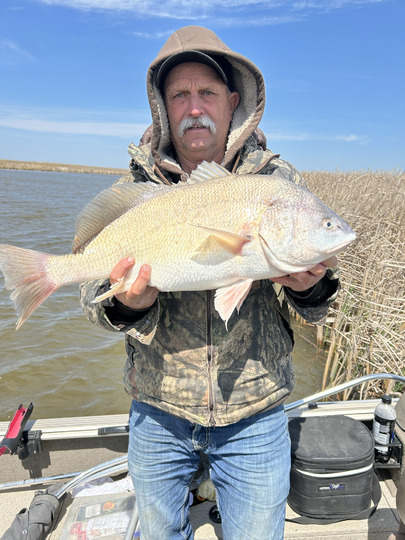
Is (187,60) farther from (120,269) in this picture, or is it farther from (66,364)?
(66,364)

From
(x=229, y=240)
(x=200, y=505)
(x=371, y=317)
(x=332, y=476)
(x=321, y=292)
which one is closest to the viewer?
(x=229, y=240)

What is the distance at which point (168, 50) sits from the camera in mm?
2176

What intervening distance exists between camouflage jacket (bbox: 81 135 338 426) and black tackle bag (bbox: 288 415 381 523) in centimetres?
100

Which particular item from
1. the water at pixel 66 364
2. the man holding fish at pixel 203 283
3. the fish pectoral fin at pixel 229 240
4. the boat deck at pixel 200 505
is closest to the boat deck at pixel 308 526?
the boat deck at pixel 200 505

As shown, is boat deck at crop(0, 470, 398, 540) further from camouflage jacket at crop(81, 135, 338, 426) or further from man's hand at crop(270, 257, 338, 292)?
man's hand at crop(270, 257, 338, 292)

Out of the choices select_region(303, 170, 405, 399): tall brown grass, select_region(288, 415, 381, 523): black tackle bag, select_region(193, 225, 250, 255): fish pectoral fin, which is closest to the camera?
select_region(193, 225, 250, 255): fish pectoral fin

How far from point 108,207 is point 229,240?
2.23 feet

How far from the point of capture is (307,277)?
1841mm

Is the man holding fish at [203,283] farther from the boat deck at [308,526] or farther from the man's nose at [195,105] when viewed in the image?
the boat deck at [308,526]

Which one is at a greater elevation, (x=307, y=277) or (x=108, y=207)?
(x=108, y=207)

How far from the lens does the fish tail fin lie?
1835 mm

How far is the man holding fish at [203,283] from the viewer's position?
1.82 metres

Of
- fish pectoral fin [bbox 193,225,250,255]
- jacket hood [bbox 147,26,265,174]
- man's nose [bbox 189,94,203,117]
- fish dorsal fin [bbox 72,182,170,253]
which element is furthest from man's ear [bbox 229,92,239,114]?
fish pectoral fin [bbox 193,225,250,255]

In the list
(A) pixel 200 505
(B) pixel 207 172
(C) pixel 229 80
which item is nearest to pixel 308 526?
(A) pixel 200 505
